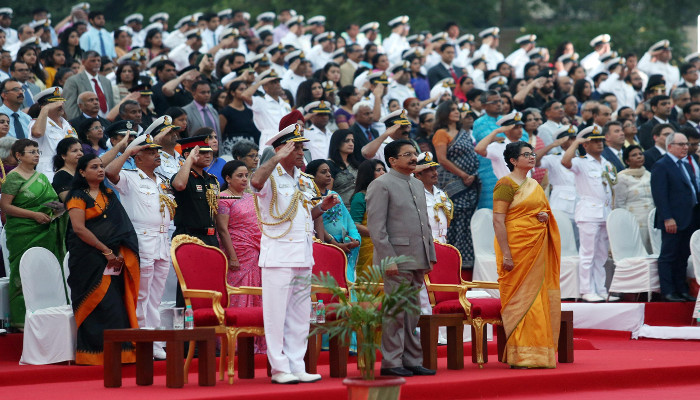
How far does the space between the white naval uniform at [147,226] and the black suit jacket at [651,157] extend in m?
6.93

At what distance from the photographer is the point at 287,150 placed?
796cm

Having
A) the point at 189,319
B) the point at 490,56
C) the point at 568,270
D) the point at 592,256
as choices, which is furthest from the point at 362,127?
the point at 490,56

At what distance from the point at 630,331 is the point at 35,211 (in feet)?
19.5

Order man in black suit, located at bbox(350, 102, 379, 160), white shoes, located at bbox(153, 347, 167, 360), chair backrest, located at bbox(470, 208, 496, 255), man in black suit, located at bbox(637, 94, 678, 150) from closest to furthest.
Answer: white shoes, located at bbox(153, 347, 167, 360) < chair backrest, located at bbox(470, 208, 496, 255) < man in black suit, located at bbox(350, 102, 379, 160) < man in black suit, located at bbox(637, 94, 678, 150)

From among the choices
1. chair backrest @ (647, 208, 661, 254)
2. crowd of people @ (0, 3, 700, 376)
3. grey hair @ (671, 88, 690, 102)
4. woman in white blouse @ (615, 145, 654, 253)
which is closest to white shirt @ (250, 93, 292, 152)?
crowd of people @ (0, 3, 700, 376)

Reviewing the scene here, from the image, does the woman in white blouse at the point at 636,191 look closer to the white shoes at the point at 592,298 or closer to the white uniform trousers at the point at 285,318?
the white shoes at the point at 592,298

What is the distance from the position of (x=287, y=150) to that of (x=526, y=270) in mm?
2227

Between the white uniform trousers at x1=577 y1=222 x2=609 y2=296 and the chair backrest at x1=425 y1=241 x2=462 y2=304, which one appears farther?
the white uniform trousers at x1=577 y1=222 x2=609 y2=296

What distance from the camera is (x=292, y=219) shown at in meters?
8.16

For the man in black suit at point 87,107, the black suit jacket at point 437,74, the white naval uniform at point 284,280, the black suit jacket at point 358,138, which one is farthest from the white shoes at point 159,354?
the black suit jacket at point 437,74

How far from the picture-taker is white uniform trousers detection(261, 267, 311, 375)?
26.3 feet

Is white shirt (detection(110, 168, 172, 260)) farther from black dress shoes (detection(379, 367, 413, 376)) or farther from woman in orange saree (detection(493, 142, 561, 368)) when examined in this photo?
woman in orange saree (detection(493, 142, 561, 368))

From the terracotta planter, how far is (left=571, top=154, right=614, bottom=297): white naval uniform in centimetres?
637

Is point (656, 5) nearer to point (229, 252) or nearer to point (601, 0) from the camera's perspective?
point (601, 0)
